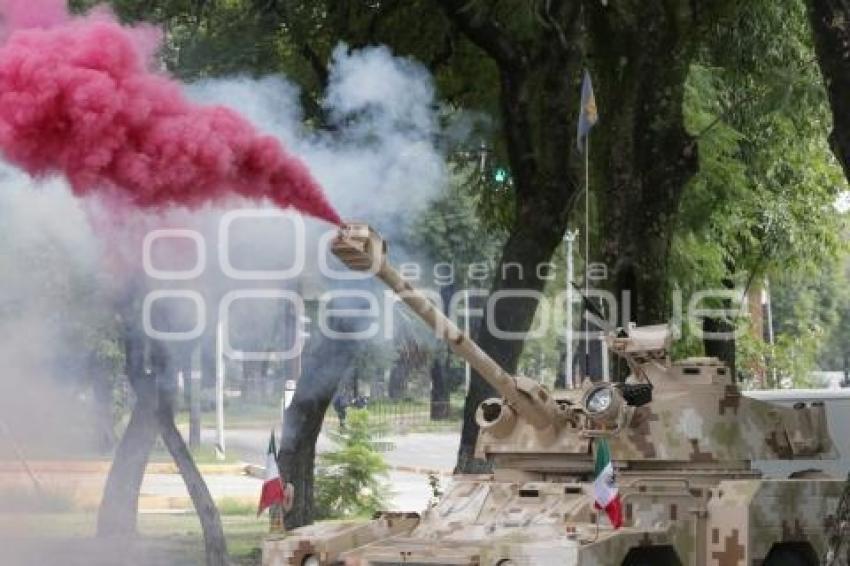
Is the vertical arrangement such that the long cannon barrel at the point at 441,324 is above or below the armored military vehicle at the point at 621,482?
above

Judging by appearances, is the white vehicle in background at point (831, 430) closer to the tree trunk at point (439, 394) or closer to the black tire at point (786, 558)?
the black tire at point (786, 558)

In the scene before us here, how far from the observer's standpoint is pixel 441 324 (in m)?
15.3

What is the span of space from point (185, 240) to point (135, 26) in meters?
2.33

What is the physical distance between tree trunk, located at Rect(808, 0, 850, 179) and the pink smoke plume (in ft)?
13.1

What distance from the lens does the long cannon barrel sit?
14477 millimetres

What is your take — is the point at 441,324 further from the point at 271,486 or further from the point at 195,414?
the point at 195,414

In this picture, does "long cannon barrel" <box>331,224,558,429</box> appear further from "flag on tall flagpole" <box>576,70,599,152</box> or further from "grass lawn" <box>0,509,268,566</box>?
"grass lawn" <box>0,509,268,566</box>

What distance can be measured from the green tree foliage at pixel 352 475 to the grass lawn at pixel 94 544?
4.18 feet

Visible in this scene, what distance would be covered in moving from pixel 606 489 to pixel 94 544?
12.2 m

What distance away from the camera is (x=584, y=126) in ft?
64.5

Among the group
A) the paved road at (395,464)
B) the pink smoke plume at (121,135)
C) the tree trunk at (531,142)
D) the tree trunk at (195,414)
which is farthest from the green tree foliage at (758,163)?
the tree trunk at (195,414)

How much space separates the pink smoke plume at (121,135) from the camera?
15367mm

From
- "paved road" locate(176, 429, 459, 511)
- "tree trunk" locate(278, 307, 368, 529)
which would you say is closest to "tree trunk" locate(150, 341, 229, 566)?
"tree trunk" locate(278, 307, 368, 529)

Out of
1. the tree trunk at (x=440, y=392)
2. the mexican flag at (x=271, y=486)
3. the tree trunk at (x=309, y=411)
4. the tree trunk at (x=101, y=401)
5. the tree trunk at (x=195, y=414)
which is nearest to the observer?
the mexican flag at (x=271, y=486)
